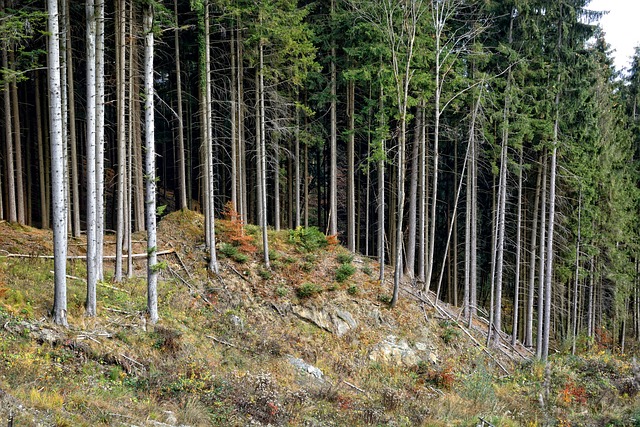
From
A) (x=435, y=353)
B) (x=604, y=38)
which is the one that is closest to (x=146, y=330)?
(x=435, y=353)

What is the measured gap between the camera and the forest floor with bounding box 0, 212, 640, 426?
7758 mm

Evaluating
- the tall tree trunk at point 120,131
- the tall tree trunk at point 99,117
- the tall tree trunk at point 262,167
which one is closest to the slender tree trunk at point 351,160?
the tall tree trunk at point 262,167

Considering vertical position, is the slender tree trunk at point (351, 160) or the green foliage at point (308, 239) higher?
the slender tree trunk at point (351, 160)

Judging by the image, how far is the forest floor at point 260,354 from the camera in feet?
25.5

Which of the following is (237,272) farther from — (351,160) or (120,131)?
(351,160)

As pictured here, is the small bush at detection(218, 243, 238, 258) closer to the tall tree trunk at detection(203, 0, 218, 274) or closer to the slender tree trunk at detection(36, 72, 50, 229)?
the tall tree trunk at detection(203, 0, 218, 274)

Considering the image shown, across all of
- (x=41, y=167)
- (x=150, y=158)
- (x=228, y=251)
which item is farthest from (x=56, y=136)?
(x=41, y=167)

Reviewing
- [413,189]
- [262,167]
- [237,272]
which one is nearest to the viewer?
[237,272]

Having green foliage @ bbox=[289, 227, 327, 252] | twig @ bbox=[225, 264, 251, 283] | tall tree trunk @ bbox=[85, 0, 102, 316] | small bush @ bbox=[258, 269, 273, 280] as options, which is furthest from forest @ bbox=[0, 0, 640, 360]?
twig @ bbox=[225, 264, 251, 283]

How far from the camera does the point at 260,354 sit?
38.1ft

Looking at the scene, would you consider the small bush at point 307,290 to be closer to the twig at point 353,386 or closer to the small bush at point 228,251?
the small bush at point 228,251

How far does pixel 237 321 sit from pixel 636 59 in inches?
1297

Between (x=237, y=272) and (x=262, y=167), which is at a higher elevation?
(x=262, y=167)

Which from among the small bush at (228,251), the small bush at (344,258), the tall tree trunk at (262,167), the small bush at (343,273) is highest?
the tall tree trunk at (262,167)
